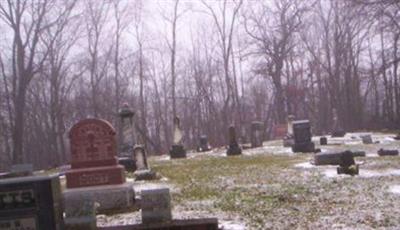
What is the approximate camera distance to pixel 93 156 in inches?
518

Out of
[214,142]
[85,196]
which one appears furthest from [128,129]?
[214,142]

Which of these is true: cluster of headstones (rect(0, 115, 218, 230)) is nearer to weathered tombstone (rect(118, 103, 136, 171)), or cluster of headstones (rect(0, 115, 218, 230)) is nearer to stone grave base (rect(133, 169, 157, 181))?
stone grave base (rect(133, 169, 157, 181))

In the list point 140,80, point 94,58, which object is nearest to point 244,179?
point 94,58

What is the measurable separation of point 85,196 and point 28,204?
11.5 ft

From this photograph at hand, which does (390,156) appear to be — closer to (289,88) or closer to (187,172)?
(187,172)

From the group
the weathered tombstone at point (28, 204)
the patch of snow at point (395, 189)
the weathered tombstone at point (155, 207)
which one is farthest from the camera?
the patch of snow at point (395, 189)

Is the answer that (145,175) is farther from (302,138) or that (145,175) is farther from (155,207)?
(302,138)

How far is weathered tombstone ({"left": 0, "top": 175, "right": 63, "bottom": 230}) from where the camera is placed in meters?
5.79

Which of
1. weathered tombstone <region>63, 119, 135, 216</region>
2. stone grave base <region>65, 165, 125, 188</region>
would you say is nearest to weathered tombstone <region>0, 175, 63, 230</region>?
weathered tombstone <region>63, 119, 135, 216</region>

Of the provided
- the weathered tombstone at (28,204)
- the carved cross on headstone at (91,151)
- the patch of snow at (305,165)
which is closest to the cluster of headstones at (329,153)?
the patch of snow at (305,165)

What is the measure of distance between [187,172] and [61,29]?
2683cm

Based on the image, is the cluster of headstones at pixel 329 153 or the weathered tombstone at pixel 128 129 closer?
the cluster of headstones at pixel 329 153

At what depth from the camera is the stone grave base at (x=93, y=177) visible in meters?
12.9

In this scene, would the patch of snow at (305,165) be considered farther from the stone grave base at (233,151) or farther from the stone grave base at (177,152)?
the stone grave base at (177,152)
